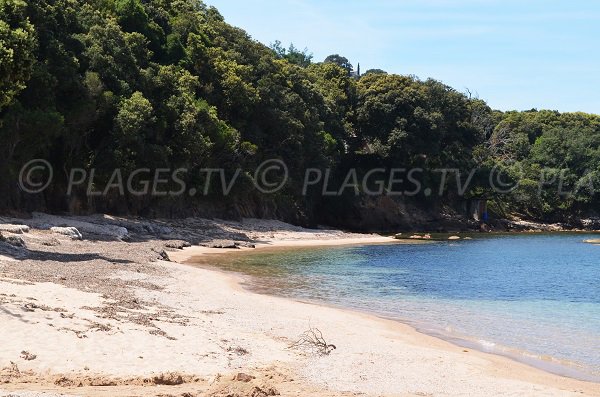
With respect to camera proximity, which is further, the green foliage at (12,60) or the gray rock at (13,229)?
the gray rock at (13,229)

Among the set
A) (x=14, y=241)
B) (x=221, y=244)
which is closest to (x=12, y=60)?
(x=14, y=241)

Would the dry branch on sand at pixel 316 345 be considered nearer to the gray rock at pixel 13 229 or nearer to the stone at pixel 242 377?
the stone at pixel 242 377

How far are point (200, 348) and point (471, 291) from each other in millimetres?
16178

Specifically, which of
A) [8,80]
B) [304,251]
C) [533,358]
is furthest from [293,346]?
[304,251]

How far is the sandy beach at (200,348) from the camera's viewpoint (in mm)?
9703

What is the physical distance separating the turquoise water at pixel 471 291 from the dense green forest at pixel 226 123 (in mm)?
12662

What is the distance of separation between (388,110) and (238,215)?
24916mm

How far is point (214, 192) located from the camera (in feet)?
178

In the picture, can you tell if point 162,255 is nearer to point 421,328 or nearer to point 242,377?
point 421,328

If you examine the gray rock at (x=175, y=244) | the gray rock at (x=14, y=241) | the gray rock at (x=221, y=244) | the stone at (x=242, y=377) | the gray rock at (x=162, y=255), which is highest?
the gray rock at (x=14, y=241)

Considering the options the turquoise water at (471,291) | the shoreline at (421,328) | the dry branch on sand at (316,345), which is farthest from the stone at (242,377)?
the turquoise water at (471,291)

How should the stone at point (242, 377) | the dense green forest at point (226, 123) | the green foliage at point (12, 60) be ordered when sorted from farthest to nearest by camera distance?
1. the dense green forest at point (226, 123)
2. the green foliage at point (12, 60)
3. the stone at point (242, 377)

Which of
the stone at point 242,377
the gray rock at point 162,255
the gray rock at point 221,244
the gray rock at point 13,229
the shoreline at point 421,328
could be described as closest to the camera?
the stone at point 242,377

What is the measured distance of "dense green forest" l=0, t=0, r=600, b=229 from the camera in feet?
122
